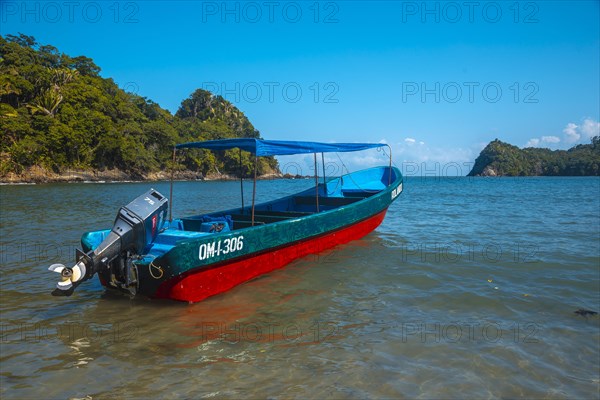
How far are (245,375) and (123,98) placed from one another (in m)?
74.4

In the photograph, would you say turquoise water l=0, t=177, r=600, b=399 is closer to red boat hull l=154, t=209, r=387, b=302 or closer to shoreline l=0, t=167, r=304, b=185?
red boat hull l=154, t=209, r=387, b=302

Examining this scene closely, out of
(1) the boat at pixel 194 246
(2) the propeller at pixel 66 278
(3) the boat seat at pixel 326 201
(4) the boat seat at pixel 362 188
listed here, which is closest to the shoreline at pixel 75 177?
(4) the boat seat at pixel 362 188

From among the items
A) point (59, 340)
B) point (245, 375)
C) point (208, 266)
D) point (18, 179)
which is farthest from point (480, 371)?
point (18, 179)

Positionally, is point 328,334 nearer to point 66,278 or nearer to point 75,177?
point 66,278

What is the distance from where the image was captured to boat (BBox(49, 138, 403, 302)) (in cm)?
534

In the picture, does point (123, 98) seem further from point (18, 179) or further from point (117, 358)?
point (117, 358)

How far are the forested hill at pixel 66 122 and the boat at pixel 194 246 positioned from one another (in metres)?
50.5

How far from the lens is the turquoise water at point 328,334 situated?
371 cm

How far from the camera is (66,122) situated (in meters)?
51.7

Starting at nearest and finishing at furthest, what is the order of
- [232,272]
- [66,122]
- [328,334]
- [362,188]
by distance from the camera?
[328,334] → [232,272] → [362,188] → [66,122]

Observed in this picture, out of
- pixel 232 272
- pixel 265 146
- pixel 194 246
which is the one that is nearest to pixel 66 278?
pixel 194 246

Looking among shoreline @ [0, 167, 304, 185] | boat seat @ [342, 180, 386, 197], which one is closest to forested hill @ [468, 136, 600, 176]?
shoreline @ [0, 167, 304, 185]

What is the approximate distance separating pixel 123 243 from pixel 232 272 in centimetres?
185

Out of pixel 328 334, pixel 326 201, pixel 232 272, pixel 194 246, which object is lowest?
pixel 328 334
